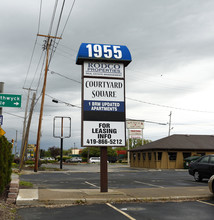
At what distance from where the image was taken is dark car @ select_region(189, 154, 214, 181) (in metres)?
16.5

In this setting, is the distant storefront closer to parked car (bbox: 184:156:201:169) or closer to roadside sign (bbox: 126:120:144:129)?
parked car (bbox: 184:156:201:169)

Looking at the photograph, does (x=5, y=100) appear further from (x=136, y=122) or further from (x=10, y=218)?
(x=136, y=122)

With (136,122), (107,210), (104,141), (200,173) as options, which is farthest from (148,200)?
(136,122)

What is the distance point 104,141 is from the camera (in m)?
11.4

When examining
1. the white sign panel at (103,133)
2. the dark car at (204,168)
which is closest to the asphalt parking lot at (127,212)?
the white sign panel at (103,133)

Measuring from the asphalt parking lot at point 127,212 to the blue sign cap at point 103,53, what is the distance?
5.66 metres

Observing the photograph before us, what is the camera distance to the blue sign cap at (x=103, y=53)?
1158cm

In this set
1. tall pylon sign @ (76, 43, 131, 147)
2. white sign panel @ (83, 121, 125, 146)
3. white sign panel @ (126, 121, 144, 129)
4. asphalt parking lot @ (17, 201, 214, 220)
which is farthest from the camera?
white sign panel @ (126, 121, 144, 129)

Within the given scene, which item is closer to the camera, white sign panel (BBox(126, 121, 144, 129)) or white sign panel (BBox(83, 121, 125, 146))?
white sign panel (BBox(83, 121, 125, 146))

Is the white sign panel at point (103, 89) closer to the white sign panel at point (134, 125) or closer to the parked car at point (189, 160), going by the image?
the parked car at point (189, 160)

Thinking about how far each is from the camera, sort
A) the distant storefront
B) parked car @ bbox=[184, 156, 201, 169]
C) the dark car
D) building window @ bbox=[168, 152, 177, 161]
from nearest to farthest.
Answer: the dark car < parked car @ bbox=[184, 156, 201, 169] < the distant storefront < building window @ bbox=[168, 152, 177, 161]

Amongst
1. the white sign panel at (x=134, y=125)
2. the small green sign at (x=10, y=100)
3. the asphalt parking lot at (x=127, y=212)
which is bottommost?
the asphalt parking lot at (x=127, y=212)

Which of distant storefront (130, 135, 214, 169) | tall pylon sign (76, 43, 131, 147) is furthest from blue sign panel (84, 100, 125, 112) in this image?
distant storefront (130, 135, 214, 169)

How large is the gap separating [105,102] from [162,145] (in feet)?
93.1
